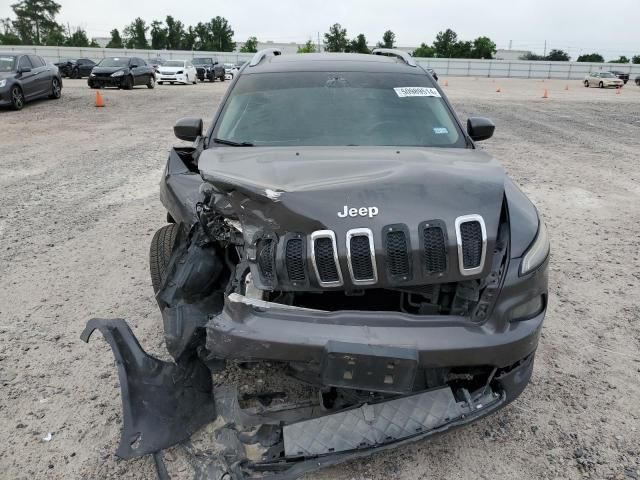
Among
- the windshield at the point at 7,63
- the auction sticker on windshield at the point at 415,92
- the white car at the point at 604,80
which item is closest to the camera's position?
the auction sticker on windshield at the point at 415,92

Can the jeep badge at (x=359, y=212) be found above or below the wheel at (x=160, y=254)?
above

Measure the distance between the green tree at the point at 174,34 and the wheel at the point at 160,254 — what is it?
80724 millimetres

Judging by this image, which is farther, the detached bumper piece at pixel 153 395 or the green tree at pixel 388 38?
the green tree at pixel 388 38

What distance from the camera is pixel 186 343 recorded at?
2594 millimetres

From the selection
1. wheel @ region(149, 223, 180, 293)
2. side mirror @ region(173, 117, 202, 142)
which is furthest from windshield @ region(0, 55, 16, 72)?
wheel @ region(149, 223, 180, 293)

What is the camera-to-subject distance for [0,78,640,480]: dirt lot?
2541mm

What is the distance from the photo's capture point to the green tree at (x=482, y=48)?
77.5m

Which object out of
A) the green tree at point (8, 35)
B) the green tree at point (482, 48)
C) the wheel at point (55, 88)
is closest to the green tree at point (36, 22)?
the green tree at point (8, 35)

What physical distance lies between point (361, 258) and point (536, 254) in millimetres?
867

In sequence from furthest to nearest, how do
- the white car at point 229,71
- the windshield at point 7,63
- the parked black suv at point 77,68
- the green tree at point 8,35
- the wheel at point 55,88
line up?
the green tree at point 8,35 < the white car at point 229,71 < the parked black suv at point 77,68 < the wheel at point 55,88 < the windshield at point 7,63

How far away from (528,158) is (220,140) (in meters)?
7.33

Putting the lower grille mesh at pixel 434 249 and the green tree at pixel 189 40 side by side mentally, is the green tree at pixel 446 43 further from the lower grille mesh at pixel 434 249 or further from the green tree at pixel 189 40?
the lower grille mesh at pixel 434 249

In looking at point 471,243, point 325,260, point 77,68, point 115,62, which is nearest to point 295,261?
point 325,260

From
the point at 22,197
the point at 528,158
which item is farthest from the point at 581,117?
the point at 22,197
